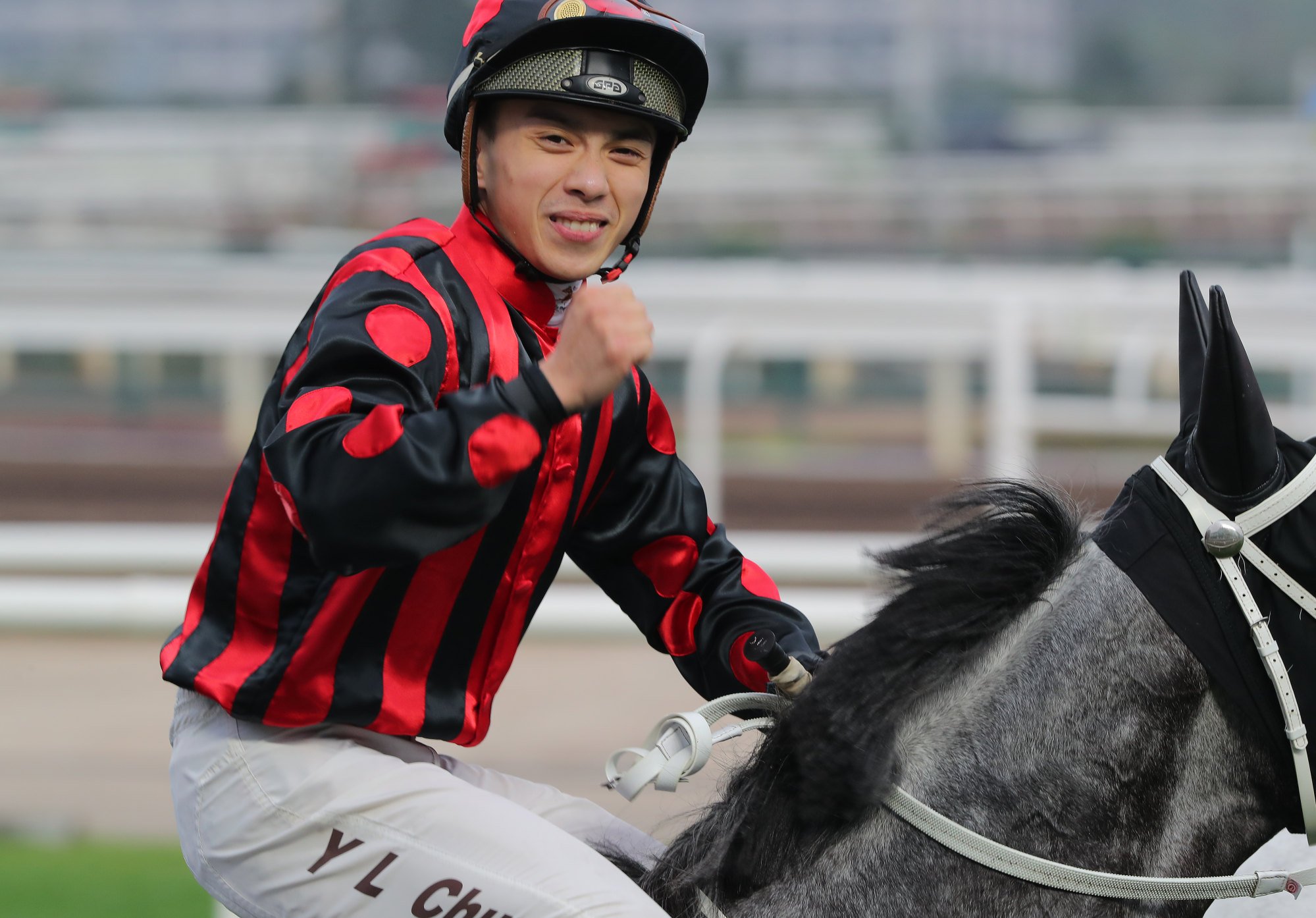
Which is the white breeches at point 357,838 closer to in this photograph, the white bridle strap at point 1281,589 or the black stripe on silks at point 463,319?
the black stripe on silks at point 463,319

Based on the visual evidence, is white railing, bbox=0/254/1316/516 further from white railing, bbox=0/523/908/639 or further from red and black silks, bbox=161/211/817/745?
red and black silks, bbox=161/211/817/745

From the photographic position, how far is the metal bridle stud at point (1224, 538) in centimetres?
143

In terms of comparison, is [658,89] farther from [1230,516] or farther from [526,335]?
[1230,516]

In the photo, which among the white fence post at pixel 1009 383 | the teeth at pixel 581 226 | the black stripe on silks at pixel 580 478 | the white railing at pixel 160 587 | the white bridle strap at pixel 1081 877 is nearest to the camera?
the white bridle strap at pixel 1081 877

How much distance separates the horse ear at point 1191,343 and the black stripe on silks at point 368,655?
0.88 metres

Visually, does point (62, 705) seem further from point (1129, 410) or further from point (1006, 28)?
point (1006, 28)

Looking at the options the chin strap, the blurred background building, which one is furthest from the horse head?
the blurred background building

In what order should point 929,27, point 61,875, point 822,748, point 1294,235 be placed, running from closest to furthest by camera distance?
point 822,748 → point 61,875 → point 1294,235 → point 929,27

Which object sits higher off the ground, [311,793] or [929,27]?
[929,27]

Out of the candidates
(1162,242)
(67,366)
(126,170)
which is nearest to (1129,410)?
(1162,242)

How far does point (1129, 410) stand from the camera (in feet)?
20.2

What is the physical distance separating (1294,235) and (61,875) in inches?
303

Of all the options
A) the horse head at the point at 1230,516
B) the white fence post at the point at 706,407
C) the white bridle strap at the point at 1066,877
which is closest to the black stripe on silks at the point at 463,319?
the white bridle strap at the point at 1066,877

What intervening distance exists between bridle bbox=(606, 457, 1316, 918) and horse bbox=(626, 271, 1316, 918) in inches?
0.5
